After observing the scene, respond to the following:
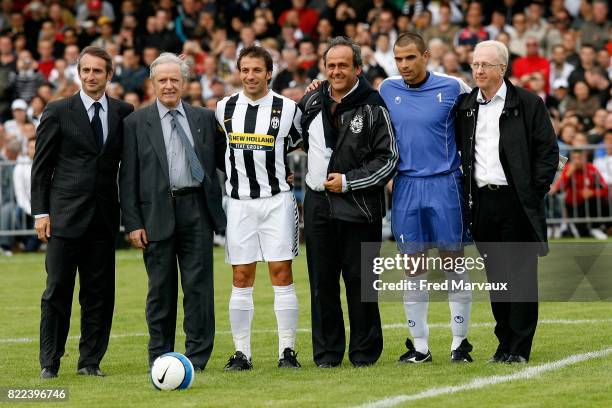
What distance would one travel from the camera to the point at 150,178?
31.9 ft

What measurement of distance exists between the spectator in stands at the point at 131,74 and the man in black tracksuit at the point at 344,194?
46.1 feet

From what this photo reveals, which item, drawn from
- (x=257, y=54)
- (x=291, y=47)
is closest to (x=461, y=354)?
(x=257, y=54)

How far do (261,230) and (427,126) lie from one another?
1.45 m

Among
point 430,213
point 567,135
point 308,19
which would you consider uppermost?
point 308,19

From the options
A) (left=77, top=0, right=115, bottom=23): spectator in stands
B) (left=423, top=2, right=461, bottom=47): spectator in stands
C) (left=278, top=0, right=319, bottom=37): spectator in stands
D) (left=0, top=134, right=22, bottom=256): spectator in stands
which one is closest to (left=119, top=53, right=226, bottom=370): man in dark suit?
(left=0, top=134, right=22, bottom=256): spectator in stands

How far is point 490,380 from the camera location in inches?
350

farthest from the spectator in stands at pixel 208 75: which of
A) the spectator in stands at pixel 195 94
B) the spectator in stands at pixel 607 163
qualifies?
the spectator in stands at pixel 607 163

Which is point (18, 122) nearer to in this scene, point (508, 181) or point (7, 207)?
point (7, 207)

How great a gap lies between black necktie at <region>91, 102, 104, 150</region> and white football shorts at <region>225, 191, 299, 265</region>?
1.08 m

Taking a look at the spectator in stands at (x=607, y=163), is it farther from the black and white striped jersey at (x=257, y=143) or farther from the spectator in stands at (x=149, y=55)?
the black and white striped jersey at (x=257, y=143)

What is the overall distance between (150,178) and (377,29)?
48.3 feet

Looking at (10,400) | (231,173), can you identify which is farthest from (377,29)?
(10,400)

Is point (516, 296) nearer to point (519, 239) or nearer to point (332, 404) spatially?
point (519, 239)

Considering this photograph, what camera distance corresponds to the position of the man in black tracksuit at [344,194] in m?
9.69
